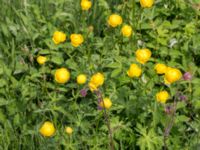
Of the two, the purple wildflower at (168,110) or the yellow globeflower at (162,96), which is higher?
the yellow globeflower at (162,96)

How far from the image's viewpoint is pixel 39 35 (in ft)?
9.36

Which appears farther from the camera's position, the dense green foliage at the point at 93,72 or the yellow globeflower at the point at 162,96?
the dense green foliage at the point at 93,72

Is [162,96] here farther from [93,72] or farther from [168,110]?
[93,72]

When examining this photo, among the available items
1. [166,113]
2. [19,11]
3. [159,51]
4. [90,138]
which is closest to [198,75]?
[159,51]

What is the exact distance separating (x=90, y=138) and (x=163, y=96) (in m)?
0.46

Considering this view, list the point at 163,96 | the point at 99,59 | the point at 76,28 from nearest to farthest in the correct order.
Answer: the point at 163,96 → the point at 99,59 → the point at 76,28

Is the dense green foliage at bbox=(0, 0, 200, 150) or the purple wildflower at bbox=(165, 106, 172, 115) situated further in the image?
the dense green foliage at bbox=(0, 0, 200, 150)

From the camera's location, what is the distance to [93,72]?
2.47m

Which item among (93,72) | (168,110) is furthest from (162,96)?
(93,72)

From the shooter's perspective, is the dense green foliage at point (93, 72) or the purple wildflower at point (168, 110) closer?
the purple wildflower at point (168, 110)

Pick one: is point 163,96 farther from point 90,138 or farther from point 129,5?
point 129,5

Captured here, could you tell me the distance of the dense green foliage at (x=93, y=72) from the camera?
2250mm

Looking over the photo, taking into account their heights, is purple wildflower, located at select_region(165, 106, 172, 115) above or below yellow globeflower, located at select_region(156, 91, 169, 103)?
below

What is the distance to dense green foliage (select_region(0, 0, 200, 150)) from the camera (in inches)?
88.6
